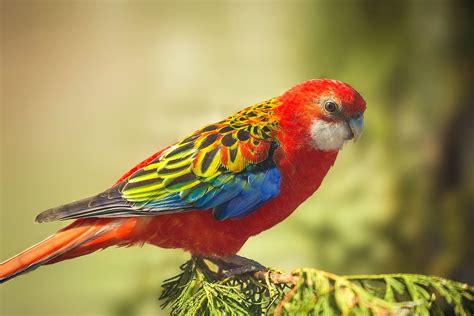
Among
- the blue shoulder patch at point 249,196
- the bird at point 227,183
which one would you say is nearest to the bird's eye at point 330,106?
the bird at point 227,183

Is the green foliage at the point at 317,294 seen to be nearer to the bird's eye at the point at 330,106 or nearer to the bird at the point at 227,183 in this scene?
the bird at the point at 227,183

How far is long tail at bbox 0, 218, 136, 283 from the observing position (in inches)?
33.9

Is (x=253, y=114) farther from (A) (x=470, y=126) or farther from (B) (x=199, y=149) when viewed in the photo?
(A) (x=470, y=126)

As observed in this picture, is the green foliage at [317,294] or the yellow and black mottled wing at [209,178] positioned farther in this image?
the yellow and black mottled wing at [209,178]

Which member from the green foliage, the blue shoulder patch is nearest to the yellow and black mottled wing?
the blue shoulder patch

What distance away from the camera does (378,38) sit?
189 centimetres

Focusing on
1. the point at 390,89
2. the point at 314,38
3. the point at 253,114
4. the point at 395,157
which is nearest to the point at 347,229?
the point at 395,157

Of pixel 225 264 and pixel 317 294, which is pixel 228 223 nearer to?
pixel 225 264

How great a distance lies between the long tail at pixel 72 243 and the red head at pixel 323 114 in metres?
0.30

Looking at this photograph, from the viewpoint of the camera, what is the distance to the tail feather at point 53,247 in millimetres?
860

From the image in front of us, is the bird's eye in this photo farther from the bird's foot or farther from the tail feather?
the tail feather

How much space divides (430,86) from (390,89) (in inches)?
5.7

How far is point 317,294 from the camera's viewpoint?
29.2 inches

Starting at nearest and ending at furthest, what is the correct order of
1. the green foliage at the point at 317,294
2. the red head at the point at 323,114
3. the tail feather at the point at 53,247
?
the green foliage at the point at 317,294, the tail feather at the point at 53,247, the red head at the point at 323,114
